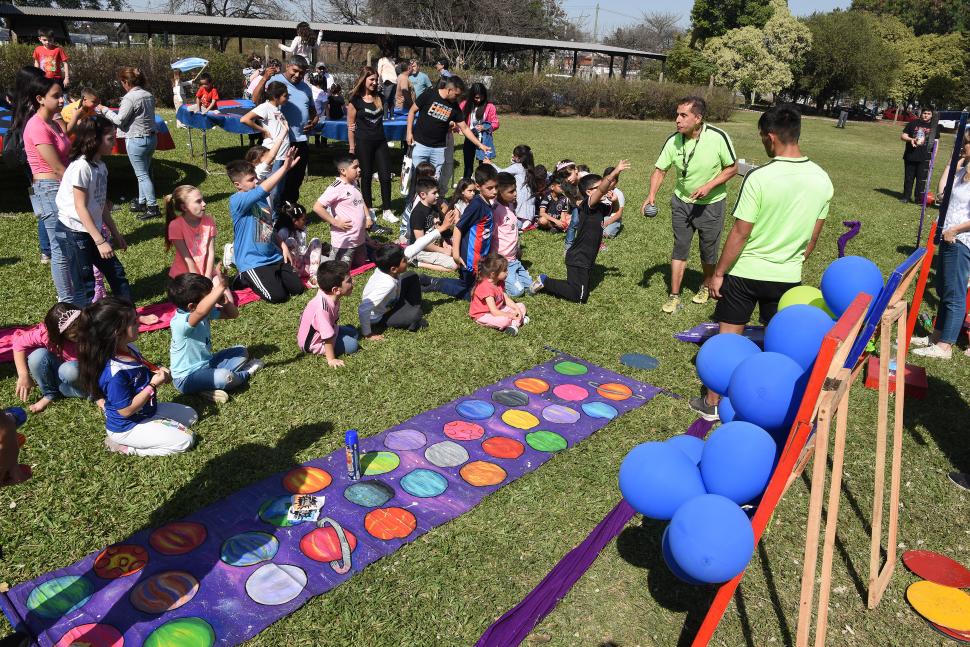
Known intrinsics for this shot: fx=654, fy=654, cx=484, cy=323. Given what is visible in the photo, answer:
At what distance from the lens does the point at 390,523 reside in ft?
12.5

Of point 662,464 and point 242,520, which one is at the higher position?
point 662,464

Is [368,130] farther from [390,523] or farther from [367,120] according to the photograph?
[390,523]

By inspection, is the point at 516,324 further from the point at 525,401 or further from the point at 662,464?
the point at 662,464

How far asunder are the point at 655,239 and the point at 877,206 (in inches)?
286

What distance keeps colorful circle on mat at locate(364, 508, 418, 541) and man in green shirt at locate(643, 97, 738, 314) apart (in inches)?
176

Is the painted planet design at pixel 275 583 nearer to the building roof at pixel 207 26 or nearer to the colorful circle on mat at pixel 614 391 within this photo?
the colorful circle on mat at pixel 614 391

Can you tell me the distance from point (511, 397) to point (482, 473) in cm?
114

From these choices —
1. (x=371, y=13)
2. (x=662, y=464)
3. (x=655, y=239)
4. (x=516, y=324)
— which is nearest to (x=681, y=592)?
(x=662, y=464)

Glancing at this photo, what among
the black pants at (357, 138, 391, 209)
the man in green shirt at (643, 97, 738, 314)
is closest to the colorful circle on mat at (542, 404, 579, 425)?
the man in green shirt at (643, 97, 738, 314)

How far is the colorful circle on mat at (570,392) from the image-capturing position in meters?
5.41

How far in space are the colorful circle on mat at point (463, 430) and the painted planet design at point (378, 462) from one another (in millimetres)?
496

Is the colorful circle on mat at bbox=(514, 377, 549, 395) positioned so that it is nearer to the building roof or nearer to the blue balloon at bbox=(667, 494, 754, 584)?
the blue balloon at bbox=(667, 494, 754, 584)

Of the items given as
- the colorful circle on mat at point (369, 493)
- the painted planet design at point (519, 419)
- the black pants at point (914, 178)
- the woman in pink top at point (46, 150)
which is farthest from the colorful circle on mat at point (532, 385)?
the black pants at point (914, 178)

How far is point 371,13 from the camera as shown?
170 feet
